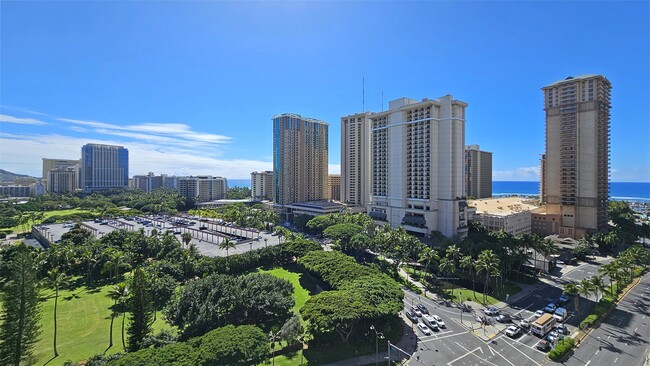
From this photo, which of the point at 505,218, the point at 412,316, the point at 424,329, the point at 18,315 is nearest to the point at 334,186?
the point at 505,218

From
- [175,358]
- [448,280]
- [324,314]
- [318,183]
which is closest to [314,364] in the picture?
[324,314]

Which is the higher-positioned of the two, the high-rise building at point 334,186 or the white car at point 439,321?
the high-rise building at point 334,186

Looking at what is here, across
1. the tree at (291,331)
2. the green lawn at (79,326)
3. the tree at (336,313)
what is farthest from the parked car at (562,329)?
the green lawn at (79,326)

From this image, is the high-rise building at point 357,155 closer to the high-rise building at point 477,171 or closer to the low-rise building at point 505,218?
the low-rise building at point 505,218

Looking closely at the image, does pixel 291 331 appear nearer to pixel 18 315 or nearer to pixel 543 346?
pixel 18 315

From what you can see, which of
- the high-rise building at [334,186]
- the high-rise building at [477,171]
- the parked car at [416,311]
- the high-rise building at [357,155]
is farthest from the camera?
the high-rise building at [334,186]
